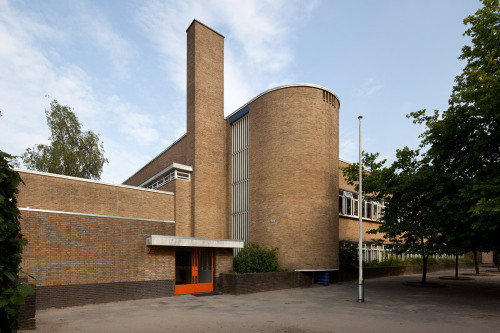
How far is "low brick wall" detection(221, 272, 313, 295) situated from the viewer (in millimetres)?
19516

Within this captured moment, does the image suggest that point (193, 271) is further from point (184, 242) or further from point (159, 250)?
point (159, 250)

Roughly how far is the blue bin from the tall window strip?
5484mm

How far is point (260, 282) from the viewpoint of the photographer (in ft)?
67.2

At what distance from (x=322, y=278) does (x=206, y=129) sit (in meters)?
13.9

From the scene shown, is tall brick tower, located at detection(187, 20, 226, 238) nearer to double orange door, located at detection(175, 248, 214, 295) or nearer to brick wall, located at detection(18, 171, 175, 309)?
double orange door, located at detection(175, 248, 214, 295)

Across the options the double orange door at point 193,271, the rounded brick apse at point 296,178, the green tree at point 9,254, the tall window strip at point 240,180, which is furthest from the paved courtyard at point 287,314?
the tall window strip at point 240,180

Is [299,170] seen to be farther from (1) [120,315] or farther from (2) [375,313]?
(1) [120,315]

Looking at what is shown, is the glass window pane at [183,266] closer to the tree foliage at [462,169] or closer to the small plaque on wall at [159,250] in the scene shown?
the small plaque on wall at [159,250]

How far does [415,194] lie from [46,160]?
36.8 metres

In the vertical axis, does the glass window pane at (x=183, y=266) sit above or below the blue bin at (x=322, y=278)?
above

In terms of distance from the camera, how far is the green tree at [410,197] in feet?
60.6

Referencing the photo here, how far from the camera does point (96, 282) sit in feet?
53.3

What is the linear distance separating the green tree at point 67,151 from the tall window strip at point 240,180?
21.4 metres

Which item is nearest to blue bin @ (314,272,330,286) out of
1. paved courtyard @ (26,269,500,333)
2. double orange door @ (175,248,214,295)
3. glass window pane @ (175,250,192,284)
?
paved courtyard @ (26,269,500,333)
